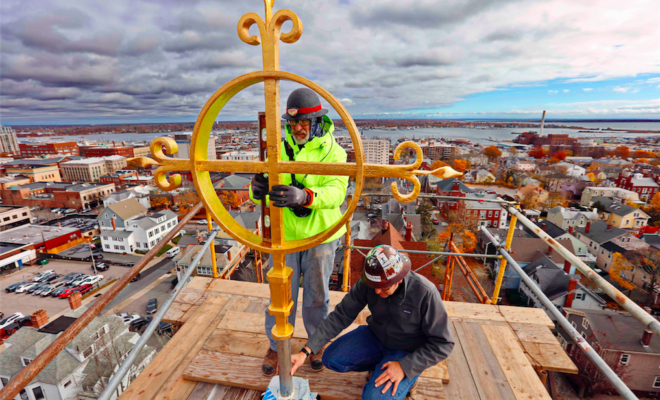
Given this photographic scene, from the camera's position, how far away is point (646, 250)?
22.4 m

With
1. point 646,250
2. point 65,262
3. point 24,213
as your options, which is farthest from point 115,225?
point 646,250

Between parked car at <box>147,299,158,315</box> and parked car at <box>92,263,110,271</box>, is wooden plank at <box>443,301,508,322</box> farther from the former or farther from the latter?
parked car at <box>92,263,110,271</box>

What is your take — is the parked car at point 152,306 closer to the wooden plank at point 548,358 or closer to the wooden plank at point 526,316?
the wooden plank at point 526,316

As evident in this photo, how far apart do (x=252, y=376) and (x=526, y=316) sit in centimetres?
291

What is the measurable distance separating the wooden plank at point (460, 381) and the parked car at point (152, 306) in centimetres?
2216

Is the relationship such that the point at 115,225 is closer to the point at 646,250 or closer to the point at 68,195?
the point at 68,195

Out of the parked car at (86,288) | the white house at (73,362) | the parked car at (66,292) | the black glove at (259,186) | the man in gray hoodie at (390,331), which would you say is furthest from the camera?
the parked car at (86,288)

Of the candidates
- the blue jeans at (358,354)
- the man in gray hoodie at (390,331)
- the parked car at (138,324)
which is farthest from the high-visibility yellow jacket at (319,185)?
the parked car at (138,324)

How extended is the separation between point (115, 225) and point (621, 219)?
174 feet

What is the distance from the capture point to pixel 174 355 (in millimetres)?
2717

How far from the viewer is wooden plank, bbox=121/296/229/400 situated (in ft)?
7.82

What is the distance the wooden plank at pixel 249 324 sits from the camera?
9.73 ft

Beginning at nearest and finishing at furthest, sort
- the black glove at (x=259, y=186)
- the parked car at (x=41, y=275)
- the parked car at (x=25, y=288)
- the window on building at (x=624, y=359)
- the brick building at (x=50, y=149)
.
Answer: the black glove at (x=259, y=186) < the window on building at (x=624, y=359) < the parked car at (x=25, y=288) < the parked car at (x=41, y=275) < the brick building at (x=50, y=149)

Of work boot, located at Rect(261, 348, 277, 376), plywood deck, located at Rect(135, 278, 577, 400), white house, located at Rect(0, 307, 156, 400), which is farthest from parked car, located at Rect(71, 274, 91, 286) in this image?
work boot, located at Rect(261, 348, 277, 376)
